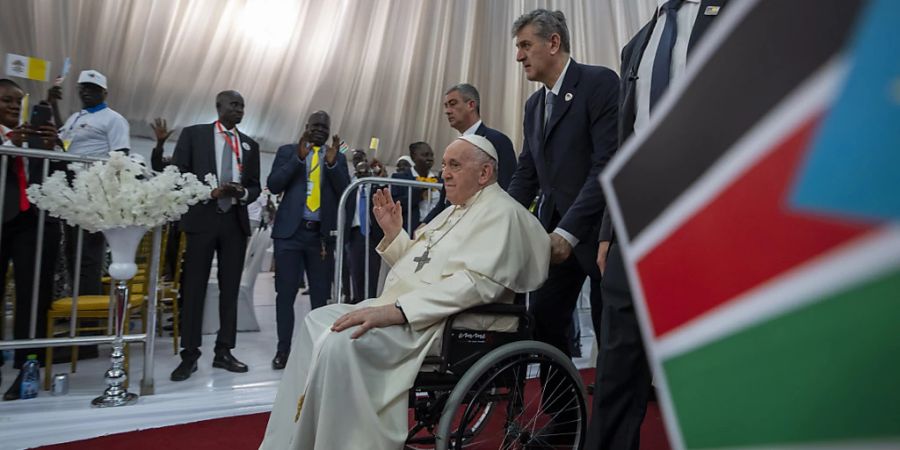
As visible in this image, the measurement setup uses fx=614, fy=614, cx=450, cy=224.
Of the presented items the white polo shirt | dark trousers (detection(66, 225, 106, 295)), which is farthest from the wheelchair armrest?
the white polo shirt

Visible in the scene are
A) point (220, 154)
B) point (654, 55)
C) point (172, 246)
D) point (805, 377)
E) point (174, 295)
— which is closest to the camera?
point (805, 377)

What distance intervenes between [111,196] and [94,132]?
5.06 feet

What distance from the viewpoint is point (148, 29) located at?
7672 millimetres

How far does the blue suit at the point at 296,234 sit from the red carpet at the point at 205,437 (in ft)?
3.22

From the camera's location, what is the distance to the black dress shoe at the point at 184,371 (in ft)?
11.3

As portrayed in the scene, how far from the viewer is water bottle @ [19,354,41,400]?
2955 millimetres

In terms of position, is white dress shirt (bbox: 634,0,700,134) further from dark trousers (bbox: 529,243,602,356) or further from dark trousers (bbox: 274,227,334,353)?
dark trousers (bbox: 274,227,334,353)

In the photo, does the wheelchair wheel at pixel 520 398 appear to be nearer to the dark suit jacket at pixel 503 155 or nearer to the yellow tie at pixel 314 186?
the dark suit jacket at pixel 503 155

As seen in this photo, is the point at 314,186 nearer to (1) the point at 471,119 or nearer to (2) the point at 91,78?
(1) the point at 471,119

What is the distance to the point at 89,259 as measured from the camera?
4031 mm

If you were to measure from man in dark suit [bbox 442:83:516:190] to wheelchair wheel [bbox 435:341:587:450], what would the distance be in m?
1.40

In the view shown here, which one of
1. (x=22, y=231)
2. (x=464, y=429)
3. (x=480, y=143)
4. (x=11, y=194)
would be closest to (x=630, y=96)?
(x=480, y=143)

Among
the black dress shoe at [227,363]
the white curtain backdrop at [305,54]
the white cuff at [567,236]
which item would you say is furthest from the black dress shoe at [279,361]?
the white curtain backdrop at [305,54]

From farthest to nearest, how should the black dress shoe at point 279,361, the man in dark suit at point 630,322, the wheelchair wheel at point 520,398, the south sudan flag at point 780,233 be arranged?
the black dress shoe at point 279,361
the wheelchair wheel at point 520,398
the man in dark suit at point 630,322
the south sudan flag at point 780,233
